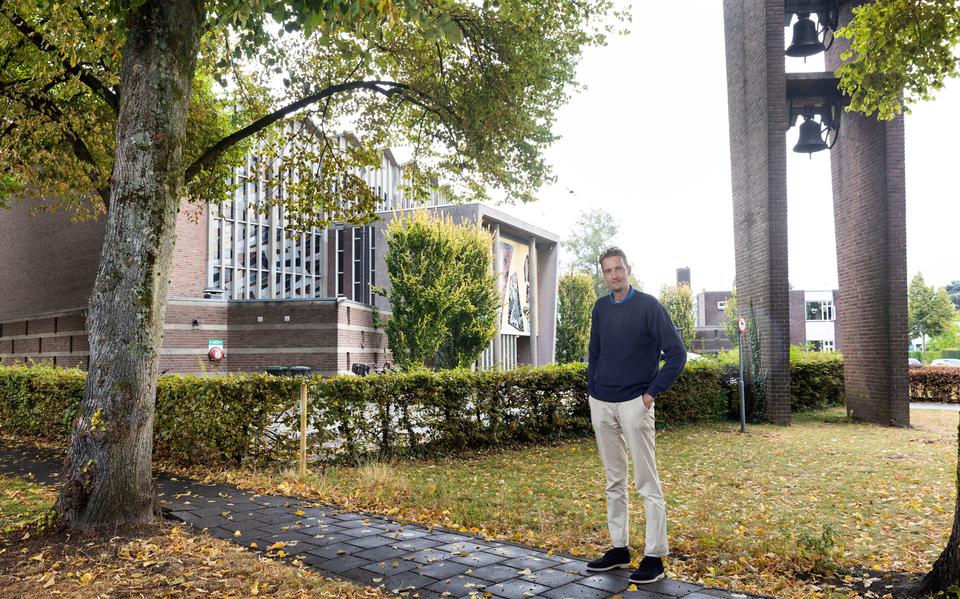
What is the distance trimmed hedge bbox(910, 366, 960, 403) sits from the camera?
2164 cm

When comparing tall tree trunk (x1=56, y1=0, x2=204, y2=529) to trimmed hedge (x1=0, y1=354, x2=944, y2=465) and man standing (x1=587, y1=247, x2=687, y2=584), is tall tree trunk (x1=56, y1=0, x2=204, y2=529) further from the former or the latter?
man standing (x1=587, y1=247, x2=687, y2=584)

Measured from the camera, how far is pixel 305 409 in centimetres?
843

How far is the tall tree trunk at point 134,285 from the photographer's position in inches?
223

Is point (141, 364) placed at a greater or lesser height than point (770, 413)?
greater

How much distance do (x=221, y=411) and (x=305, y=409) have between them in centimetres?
115

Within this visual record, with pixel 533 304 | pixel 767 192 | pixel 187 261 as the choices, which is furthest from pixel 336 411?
pixel 533 304

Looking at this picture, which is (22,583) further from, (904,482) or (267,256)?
(267,256)

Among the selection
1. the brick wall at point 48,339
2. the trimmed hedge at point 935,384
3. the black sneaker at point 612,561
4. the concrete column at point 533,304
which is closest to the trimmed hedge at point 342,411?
the black sneaker at point 612,561

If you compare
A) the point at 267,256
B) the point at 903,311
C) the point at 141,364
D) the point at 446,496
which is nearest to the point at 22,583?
the point at 141,364

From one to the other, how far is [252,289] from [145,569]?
4209 centimetres

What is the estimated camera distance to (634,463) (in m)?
4.46

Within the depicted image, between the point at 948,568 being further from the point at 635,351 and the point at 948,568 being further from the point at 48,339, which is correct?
the point at 48,339

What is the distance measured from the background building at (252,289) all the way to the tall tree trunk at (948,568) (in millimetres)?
15722

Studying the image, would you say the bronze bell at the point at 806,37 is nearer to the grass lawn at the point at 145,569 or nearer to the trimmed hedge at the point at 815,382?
the trimmed hedge at the point at 815,382
